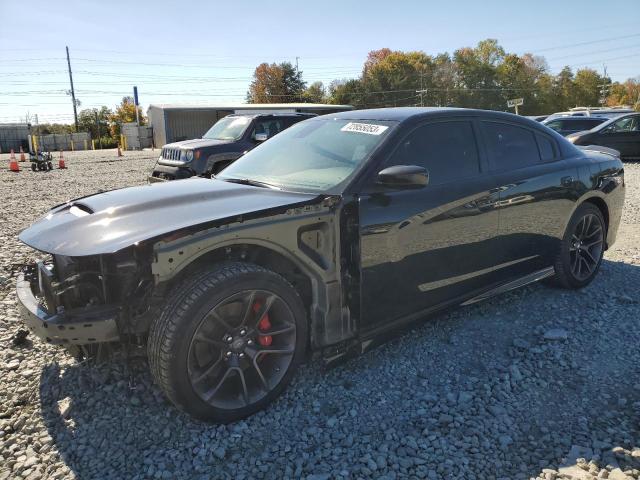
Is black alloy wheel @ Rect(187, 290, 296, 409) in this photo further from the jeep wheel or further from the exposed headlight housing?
the exposed headlight housing

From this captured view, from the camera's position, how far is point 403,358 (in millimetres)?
A: 3285

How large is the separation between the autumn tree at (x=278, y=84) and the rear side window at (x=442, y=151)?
7413 centimetres

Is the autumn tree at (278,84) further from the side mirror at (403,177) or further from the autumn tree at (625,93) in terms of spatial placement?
the side mirror at (403,177)

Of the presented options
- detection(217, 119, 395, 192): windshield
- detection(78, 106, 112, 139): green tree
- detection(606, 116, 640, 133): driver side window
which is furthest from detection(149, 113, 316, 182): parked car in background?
detection(78, 106, 112, 139): green tree

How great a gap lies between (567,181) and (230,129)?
741 cm

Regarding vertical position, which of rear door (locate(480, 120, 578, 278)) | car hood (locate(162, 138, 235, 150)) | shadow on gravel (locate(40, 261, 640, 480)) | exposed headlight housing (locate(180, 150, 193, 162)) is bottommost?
shadow on gravel (locate(40, 261, 640, 480))

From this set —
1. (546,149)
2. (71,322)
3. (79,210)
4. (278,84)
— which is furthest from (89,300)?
(278,84)

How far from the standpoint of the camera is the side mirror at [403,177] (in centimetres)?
282

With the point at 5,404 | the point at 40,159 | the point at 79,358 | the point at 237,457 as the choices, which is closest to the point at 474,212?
the point at 237,457

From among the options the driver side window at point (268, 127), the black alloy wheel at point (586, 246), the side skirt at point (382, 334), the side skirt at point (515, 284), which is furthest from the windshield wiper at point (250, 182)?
the driver side window at point (268, 127)

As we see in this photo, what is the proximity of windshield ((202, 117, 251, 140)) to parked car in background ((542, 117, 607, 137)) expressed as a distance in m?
9.14

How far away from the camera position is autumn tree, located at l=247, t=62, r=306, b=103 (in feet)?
245

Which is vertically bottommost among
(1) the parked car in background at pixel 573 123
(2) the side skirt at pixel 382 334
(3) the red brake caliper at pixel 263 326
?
(2) the side skirt at pixel 382 334

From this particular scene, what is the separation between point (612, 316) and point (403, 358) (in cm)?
188
